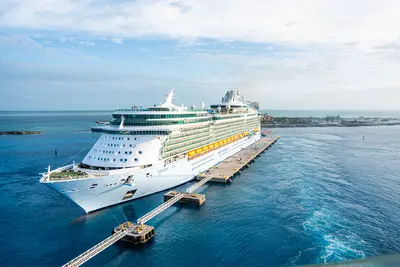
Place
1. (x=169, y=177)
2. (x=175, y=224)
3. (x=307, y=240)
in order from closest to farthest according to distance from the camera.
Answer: (x=307, y=240) < (x=175, y=224) < (x=169, y=177)

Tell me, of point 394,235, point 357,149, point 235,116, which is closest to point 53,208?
point 394,235

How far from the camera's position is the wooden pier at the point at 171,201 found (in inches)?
974

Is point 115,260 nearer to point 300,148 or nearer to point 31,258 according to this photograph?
→ point 31,258

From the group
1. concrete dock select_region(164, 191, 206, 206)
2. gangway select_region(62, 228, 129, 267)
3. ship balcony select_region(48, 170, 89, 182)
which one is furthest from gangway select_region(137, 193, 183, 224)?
ship balcony select_region(48, 170, 89, 182)

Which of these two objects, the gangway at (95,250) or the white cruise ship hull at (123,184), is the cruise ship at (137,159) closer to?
the white cruise ship hull at (123,184)

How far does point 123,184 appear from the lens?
3322 centimetres

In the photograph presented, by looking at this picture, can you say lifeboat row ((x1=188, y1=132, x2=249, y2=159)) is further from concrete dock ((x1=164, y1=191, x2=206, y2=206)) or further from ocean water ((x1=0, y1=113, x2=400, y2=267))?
concrete dock ((x1=164, y1=191, x2=206, y2=206))

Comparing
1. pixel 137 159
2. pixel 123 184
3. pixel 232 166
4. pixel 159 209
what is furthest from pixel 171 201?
pixel 232 166

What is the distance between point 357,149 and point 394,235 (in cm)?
6078

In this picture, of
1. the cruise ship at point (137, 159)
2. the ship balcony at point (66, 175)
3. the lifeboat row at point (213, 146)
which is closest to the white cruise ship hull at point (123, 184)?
the cruise ship at point (137, 159)

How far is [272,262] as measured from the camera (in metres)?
24.4

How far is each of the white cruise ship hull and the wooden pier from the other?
2.56 m

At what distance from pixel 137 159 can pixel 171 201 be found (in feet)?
23.3

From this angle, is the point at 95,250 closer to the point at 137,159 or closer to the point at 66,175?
the point at 66,175
